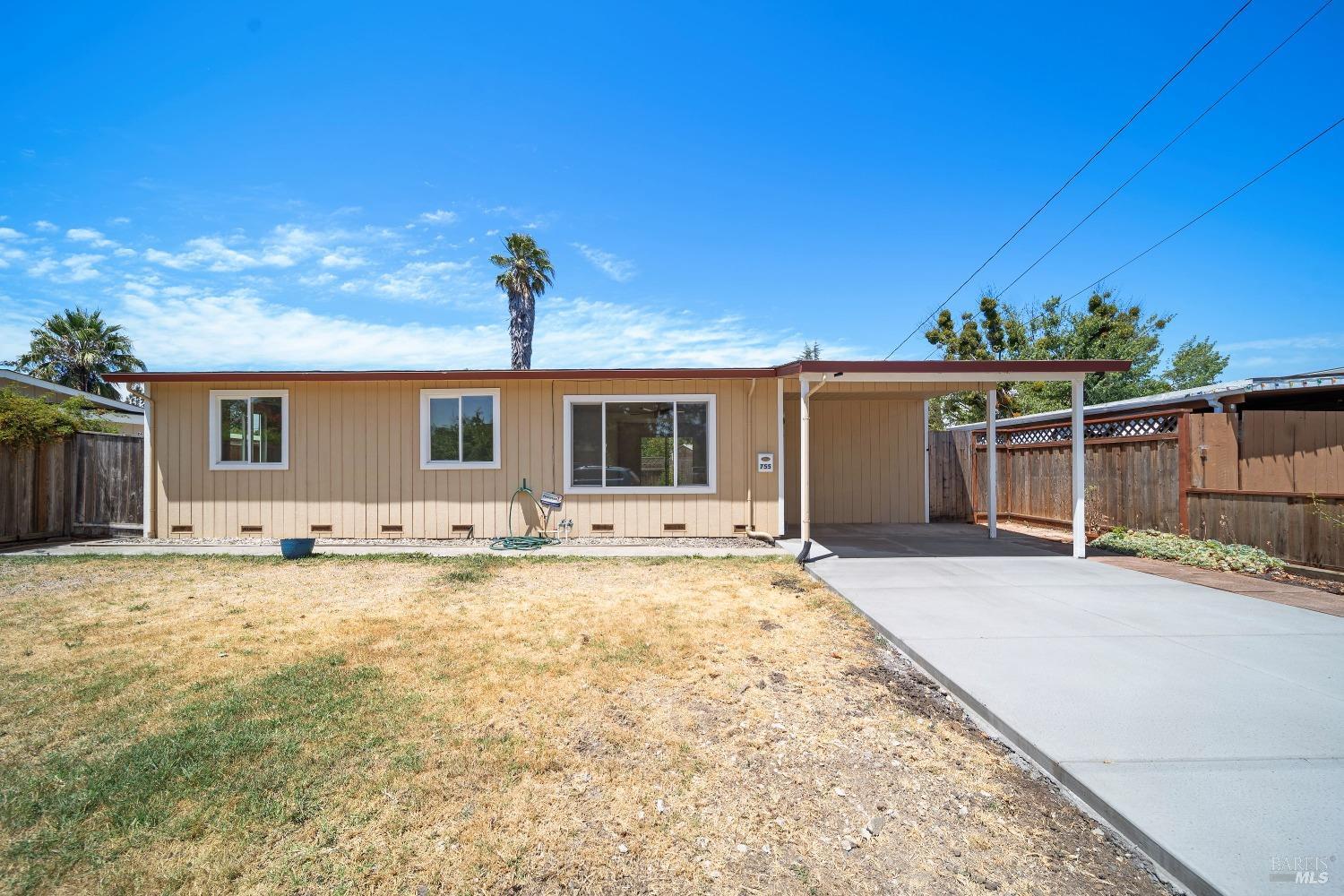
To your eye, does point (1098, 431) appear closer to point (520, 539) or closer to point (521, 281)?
point (520, 539)

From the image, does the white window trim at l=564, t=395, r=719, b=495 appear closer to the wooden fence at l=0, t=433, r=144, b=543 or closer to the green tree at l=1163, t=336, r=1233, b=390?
the wooden fence at l=0, t=433, r=144, b=543

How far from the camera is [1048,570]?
21.1ft

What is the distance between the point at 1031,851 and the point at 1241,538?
23.6ft

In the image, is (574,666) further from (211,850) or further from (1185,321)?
(1185,321)

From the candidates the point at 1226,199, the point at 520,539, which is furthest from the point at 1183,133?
the point at 520,539

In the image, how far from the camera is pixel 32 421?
8.28m

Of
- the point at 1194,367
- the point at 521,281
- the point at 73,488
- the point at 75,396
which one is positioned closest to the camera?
the point at 73,488

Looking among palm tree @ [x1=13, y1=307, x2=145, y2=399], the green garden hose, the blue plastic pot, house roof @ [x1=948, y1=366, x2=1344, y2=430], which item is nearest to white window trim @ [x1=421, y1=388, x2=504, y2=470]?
the green garden hose

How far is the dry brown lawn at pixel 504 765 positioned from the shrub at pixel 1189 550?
509cm

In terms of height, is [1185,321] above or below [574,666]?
above

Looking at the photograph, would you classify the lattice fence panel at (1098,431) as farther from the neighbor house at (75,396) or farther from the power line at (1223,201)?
the neighbor house at (75,396)

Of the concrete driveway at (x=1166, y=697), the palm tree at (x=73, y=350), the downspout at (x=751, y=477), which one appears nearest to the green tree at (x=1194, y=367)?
the downspout at (x=751, y=477)

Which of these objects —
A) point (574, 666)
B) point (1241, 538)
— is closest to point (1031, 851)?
point (574, 666)

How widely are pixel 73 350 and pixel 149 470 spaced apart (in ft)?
48.9
